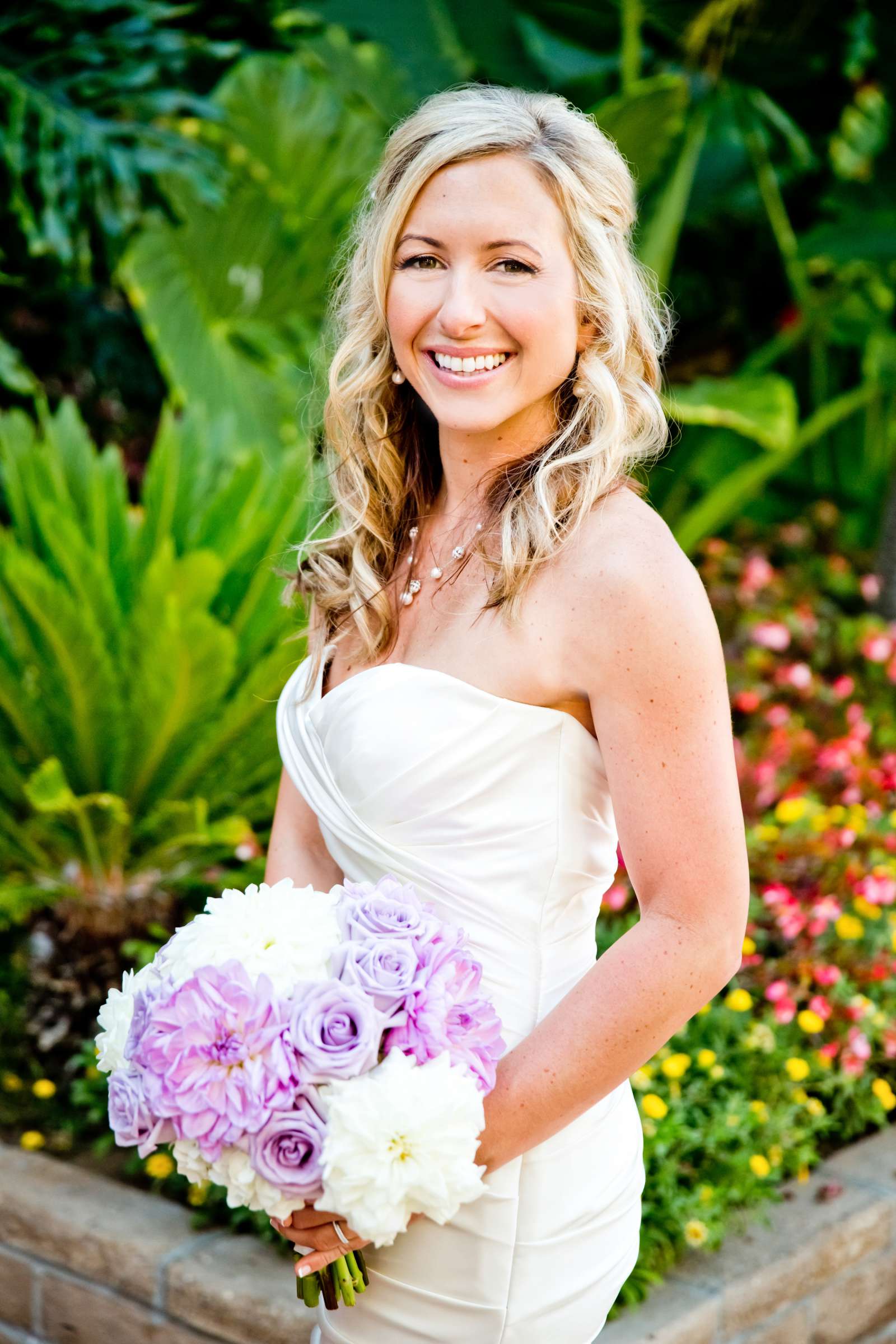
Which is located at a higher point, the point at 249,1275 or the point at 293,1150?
the point at 293,1150

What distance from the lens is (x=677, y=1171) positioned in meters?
3.04

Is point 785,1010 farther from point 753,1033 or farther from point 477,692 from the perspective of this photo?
point 477,692

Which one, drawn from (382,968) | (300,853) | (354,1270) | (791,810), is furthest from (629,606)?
(791,810)

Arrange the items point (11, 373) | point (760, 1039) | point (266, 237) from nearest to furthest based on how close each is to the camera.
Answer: point (760, 1039), point (11, 373), point (266, 237)

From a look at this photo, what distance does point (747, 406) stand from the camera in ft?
19.2

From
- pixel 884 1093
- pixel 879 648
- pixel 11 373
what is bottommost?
pixel 879 648

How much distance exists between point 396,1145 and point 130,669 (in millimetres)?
2554

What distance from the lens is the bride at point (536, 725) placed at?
60.9 inches

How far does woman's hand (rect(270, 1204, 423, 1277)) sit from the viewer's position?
149cm

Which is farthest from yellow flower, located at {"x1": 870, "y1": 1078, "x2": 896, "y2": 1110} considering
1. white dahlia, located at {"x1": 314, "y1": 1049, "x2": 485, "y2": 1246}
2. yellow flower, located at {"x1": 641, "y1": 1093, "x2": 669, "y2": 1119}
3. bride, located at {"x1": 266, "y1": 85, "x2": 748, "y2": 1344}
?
white dahlia, located at {"x1": 314, "y1": 1049, "x2": 485, "y2": 1246}

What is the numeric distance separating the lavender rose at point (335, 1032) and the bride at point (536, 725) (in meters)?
0.21

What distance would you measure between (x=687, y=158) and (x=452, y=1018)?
19.7ft

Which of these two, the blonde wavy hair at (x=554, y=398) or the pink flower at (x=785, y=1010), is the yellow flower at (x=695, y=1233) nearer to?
the pink flower at (x=785, y=1010)

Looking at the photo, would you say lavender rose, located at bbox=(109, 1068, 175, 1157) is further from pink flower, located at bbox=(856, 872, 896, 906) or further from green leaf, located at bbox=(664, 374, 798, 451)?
green leaf, located at bbox=(664, 374, 798, 451)
